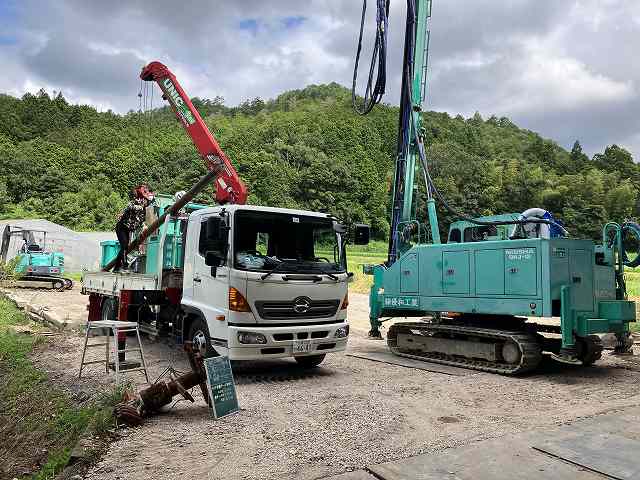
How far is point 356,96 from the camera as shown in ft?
40.3

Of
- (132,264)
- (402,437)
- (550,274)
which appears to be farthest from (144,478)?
(132,264)

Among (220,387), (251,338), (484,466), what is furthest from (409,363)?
(484,466)

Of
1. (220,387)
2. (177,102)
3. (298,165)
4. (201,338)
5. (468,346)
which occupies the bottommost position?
(220,387)

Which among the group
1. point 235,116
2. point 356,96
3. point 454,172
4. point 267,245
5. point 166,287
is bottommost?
point 166,287

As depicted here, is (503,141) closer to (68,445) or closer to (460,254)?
(460,254)

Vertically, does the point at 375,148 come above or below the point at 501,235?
above

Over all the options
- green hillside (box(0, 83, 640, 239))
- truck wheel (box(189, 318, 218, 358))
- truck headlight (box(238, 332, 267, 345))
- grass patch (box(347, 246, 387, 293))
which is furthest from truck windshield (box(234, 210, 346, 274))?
green hillside (box(0, 83, 640, 239))

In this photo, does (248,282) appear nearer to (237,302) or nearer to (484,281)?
(237,302)

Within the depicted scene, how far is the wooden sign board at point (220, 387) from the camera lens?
5715 mm

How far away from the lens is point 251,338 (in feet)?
24.2

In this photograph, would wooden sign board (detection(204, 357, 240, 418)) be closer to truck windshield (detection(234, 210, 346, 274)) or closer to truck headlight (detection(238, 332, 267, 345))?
truck headlight (detection(238, 332, 267, 345))

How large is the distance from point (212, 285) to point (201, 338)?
0.89 m

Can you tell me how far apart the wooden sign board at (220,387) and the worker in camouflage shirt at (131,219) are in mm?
6246

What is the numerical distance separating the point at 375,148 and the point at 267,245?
266 feet
